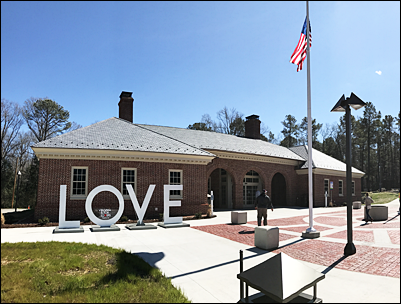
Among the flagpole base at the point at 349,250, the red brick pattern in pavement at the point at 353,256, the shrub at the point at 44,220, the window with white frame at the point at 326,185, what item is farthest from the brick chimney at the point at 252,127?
the flagpole base at the point at 349,250

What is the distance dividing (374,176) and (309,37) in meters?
65.4

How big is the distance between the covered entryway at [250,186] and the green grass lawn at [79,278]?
841 inches

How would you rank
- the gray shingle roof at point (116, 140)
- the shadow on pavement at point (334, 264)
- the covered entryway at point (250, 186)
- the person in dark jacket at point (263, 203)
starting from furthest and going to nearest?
the covered entryway at point (250, 186) → the gray shingle roof at point (116, 140) → the person in dark jacket at point (263, 203) → the shadow on pavement at point (334, 264)

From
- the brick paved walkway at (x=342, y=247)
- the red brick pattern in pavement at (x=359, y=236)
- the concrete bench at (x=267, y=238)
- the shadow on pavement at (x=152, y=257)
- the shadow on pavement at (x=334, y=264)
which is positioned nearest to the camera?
the shadow on pavement at (x=334, y=264)

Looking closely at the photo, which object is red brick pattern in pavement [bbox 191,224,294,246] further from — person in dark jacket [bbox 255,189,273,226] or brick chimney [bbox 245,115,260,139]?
brick chimney [bbox 245,115,260,139]

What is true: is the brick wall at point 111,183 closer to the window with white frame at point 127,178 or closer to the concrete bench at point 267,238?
the window with white frame at point 127,178

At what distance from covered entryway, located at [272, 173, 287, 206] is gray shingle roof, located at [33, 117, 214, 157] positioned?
48.2 feet

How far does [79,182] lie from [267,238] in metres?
12.4

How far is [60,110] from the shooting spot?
4262cm

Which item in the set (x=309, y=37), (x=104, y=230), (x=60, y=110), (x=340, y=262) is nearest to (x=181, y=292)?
(x=340, y=262)

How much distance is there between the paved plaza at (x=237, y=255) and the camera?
6020mm

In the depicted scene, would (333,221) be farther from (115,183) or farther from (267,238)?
(115,183)

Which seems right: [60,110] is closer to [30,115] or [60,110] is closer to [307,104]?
[30,115]

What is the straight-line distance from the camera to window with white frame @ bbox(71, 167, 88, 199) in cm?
1778
